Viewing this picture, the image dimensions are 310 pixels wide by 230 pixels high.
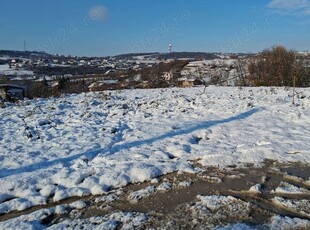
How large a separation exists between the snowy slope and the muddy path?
0.97 feet

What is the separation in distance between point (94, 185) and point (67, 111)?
23.3ft

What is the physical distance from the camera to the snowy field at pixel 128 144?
19.5ft

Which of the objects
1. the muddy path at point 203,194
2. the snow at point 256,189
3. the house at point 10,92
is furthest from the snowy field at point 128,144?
the house at point 10,92

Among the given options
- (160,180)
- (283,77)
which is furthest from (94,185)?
(283,77)

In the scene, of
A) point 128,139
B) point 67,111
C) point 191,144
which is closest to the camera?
point 191,144

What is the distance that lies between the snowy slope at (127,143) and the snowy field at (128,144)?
16 millimetres

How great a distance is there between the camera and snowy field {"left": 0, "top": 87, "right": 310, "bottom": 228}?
5.93 metres

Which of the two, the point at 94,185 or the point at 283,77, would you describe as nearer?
the point at 94,185

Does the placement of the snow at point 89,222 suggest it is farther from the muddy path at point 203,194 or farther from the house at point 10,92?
the house at point 10,92

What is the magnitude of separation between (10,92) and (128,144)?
1206 centimetres

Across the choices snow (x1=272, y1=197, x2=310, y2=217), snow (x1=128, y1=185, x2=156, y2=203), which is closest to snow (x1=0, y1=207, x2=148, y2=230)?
snow (x1=128, y1=185, x2=156, y2=203)

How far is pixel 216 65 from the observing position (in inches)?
1451

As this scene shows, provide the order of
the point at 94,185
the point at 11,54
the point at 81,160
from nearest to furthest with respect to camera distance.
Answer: the point at 94,185
the point at 81,160
the point at 11,54

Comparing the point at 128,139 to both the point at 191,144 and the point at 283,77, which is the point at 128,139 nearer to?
the point at 191,144
